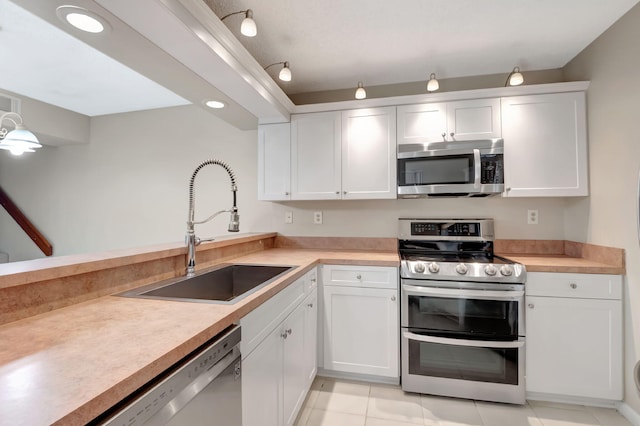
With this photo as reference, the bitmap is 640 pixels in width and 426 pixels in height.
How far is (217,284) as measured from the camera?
176 cm

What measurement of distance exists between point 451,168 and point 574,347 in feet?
4.58

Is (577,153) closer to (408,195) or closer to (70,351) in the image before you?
(408,195)

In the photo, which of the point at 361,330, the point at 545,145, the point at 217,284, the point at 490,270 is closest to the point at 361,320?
the point at 361,330

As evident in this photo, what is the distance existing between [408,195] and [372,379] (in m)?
1.44

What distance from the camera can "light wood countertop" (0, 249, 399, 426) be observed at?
0.52 m

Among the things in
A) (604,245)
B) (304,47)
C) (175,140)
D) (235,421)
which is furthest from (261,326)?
(175,140)

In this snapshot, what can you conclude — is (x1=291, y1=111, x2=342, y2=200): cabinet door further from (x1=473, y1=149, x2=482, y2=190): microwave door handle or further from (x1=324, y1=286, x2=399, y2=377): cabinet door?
(x1=473, y1=149, x2=482, y2=190): microwave door handle

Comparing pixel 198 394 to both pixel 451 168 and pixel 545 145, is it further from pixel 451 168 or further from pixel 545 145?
pixel 545 145

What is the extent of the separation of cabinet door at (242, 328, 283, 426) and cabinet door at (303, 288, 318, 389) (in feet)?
1.43

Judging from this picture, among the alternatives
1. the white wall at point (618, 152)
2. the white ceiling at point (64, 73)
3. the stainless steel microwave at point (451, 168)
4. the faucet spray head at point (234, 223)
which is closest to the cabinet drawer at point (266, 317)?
the faucet spray head at point (234, 223)

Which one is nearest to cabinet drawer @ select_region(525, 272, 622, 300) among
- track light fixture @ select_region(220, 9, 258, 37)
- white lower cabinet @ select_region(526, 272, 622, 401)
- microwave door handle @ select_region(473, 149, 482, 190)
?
white lower cabinet @ select_region(526, 272, 622, 401)

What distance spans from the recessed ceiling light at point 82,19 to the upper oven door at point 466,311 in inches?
87.0

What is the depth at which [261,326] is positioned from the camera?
4.01 ft

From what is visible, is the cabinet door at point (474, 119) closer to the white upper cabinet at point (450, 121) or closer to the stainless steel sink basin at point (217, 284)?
the white upper cabinet at point (450, 121)
